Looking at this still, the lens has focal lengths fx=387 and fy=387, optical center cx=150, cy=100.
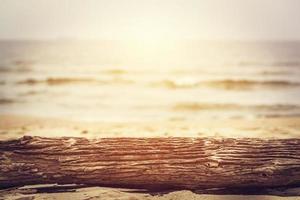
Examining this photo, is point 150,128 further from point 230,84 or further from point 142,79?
point 230,84

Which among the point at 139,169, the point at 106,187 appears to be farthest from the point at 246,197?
the point at 106,187

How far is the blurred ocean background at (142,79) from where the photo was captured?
7.72 ft

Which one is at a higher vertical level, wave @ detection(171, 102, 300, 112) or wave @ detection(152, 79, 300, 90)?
wave @ detection(152, 79, 300, 90)

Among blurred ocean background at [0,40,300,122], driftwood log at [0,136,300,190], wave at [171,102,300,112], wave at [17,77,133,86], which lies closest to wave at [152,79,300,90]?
blurred ocean background at [0,40,300,122]

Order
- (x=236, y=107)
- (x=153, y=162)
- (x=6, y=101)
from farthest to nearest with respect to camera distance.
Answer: (x=236, y=107)
(x=6, y=101)
(x=153, y=162)

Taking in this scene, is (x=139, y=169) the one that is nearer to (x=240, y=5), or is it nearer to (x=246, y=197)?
(x=246, y=197)

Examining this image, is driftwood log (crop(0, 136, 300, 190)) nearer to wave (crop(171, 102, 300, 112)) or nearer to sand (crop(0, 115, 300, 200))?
sand (crop(0, 115, 300, 200))

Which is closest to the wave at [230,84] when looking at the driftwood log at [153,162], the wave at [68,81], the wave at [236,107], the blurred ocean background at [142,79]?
the blurred ocean background at [142,79]

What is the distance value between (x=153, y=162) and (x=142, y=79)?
611mm

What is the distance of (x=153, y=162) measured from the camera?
198 cm

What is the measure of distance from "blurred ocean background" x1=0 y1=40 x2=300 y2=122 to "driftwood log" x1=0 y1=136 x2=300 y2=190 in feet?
1.41

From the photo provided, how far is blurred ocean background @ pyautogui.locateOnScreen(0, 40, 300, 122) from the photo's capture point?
2354mm

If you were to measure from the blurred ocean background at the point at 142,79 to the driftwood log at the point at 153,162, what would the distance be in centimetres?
43

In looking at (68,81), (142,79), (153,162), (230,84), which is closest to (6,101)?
(68,81)
